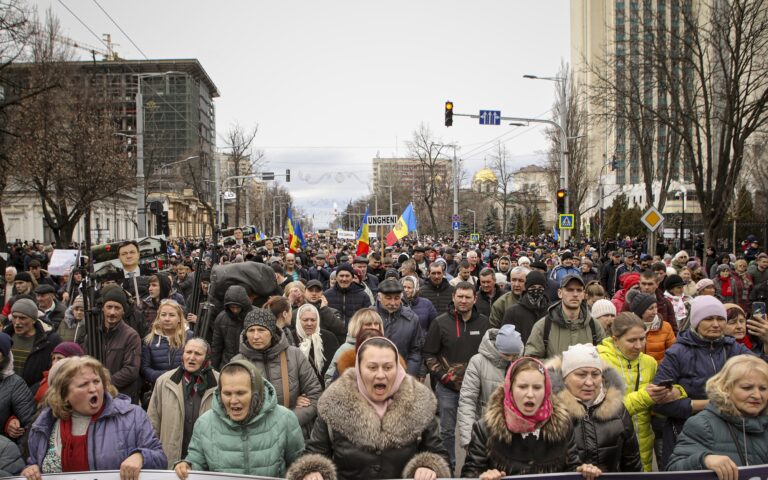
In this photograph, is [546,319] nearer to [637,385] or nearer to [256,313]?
[637,385]

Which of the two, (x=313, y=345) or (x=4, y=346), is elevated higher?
(x=4, y=346)

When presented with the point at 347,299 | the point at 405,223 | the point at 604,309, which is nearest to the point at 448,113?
the point at 405,223

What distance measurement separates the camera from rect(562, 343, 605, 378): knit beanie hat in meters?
4.44

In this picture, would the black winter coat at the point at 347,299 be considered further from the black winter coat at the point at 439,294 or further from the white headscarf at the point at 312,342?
the white headscarf at the point at 312,342

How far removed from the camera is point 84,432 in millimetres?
4371

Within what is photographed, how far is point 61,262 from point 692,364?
9804mm

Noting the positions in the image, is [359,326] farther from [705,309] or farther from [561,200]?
[561,200]

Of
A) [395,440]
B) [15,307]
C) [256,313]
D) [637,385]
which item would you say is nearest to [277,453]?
[395,440]

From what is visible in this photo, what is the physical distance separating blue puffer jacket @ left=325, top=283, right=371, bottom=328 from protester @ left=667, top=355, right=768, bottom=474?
20.8ft

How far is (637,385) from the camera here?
550 cm

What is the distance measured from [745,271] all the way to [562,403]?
36.2 feet

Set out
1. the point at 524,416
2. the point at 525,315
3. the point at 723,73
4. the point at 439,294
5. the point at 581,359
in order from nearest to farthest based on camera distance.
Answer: the point at 524,416, the point at 581,359, the point at 525,315, the point at 439,294, the point at 723,73

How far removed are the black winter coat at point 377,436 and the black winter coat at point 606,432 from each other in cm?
81

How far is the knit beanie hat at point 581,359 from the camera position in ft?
14.6
